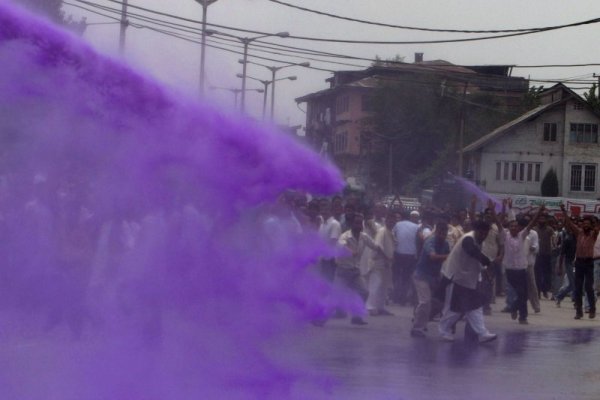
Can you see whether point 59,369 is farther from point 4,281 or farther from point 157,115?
point 157,115

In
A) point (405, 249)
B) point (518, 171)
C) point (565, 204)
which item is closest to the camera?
point (405, 249)

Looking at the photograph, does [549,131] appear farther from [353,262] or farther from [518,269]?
[353,262]

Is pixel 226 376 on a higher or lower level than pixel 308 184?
lower

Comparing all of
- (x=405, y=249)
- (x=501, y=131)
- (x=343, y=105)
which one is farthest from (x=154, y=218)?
(x=343, y=105)

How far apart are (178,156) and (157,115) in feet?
1.25

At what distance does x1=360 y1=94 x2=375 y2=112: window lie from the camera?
6541 cm

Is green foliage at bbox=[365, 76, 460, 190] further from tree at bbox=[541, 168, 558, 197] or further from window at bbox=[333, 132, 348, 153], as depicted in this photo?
tree at bbox=[541, 168, 558, 197]

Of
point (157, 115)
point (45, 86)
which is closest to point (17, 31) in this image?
point (45, 86)

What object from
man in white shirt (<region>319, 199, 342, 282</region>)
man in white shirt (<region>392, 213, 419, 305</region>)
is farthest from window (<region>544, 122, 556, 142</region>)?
man in white shirt (<region>319, 199, 342, 282</region>)

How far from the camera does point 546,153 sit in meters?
70.0

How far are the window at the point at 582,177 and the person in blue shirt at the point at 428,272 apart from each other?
56091mm

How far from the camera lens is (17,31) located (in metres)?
8.62

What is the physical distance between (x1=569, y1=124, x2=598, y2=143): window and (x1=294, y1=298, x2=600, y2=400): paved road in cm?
5267

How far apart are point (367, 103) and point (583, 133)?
13782mm
